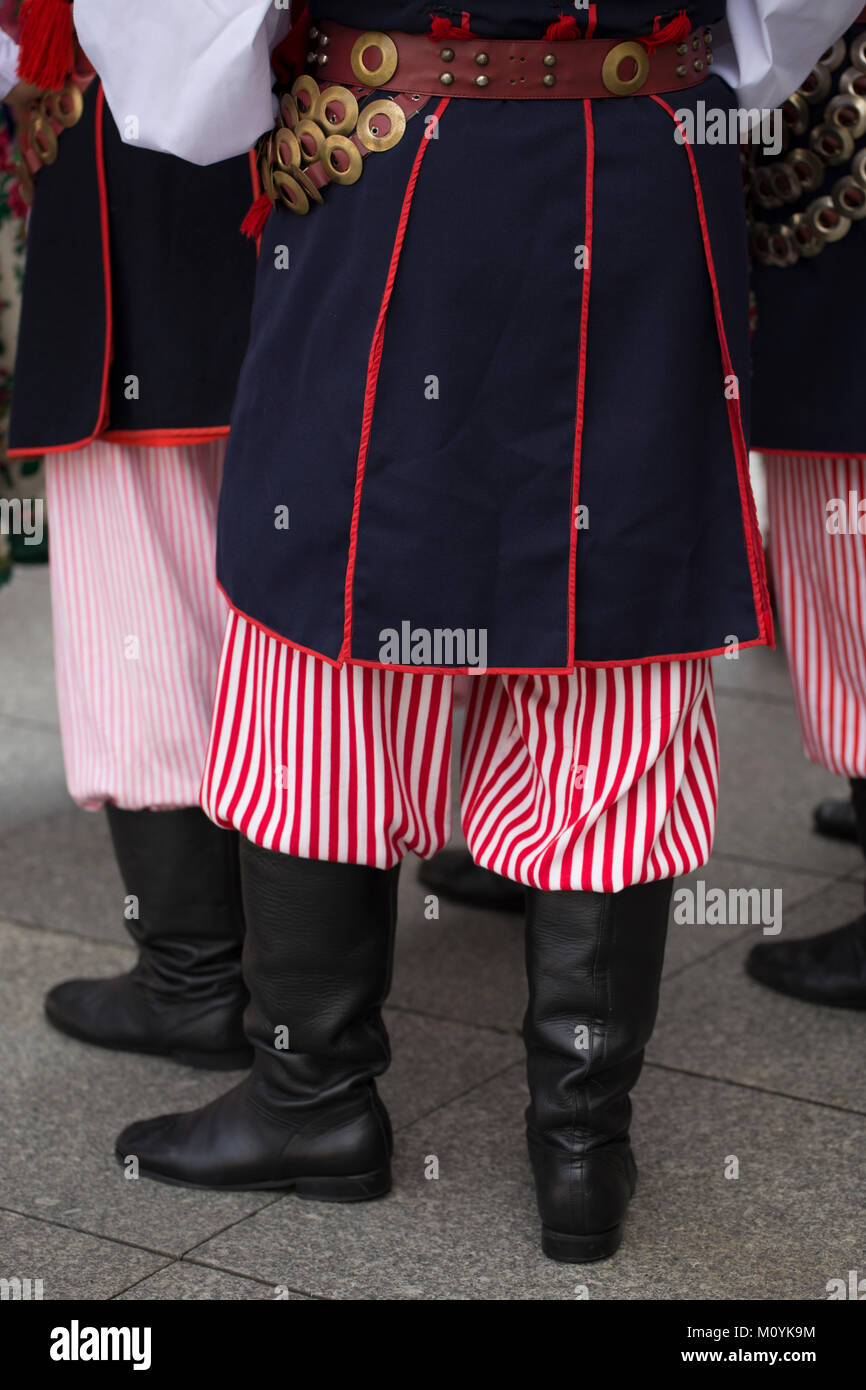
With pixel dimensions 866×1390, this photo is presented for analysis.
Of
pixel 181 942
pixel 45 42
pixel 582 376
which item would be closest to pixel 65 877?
pixel 181 942

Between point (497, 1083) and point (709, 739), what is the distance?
66 centimetres

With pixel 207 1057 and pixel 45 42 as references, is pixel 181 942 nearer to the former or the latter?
pixel 207 1057

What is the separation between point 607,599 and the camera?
5.63ft

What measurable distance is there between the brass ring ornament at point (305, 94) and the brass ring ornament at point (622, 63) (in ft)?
0.93

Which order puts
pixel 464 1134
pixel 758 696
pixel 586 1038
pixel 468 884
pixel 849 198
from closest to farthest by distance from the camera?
pixel 586 1038
pixel 849 198
pixel 464 1134
pixel 468 884
pixel 758 696

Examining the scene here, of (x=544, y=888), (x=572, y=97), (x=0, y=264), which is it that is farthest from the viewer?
(x=0, y=264)

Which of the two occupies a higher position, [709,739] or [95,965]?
[709,739]

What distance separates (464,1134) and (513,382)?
1.01 m

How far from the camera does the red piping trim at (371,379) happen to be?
1.63m

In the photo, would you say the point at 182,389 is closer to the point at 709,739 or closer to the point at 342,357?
the point at 342,357

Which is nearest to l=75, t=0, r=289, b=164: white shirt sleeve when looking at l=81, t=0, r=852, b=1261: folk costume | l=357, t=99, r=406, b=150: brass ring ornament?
l=81, t=0, r=852, b=1261: folk costume

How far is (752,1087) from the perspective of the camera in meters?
2.33

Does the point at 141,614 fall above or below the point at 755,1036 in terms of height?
above
